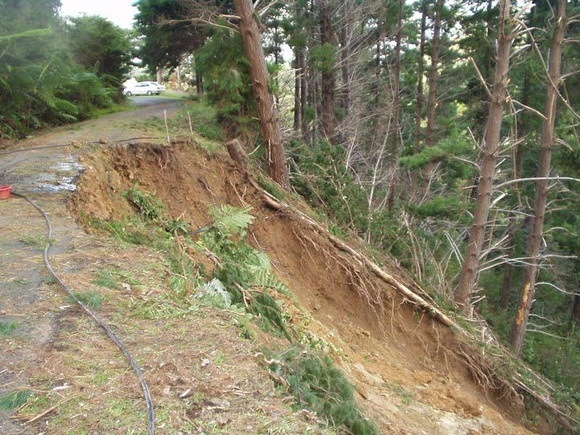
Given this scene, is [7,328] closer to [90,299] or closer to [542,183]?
[90,299]

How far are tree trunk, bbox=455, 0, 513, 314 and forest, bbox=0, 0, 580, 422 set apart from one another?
0.08 ft

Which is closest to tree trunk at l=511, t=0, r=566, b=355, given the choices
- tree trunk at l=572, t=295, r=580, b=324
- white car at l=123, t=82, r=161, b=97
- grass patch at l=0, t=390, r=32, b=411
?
tree trunk at l=572, t=295, r=580, b=324

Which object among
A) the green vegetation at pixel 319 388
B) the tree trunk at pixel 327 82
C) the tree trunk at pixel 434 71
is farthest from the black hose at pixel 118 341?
the tree trunk at pixel 434 71

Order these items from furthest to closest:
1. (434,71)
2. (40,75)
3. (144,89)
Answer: (144,89)
(434,71)
(40,75)

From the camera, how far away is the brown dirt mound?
650cm

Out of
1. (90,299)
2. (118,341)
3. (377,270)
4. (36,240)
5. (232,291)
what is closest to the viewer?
(118,341)

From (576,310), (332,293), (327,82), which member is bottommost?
(576,310)

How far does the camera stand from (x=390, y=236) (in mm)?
10734

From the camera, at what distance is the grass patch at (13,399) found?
8.72 feet

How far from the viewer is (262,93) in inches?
390

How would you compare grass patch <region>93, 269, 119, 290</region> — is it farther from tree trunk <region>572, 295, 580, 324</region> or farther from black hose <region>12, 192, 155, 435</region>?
tree trunk <region>572, 295, 580, 324</region>

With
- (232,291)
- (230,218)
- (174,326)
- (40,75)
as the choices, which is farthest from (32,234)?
(40,75)

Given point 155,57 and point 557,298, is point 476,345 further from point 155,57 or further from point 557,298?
point 155,57

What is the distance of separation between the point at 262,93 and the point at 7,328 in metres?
7.37
